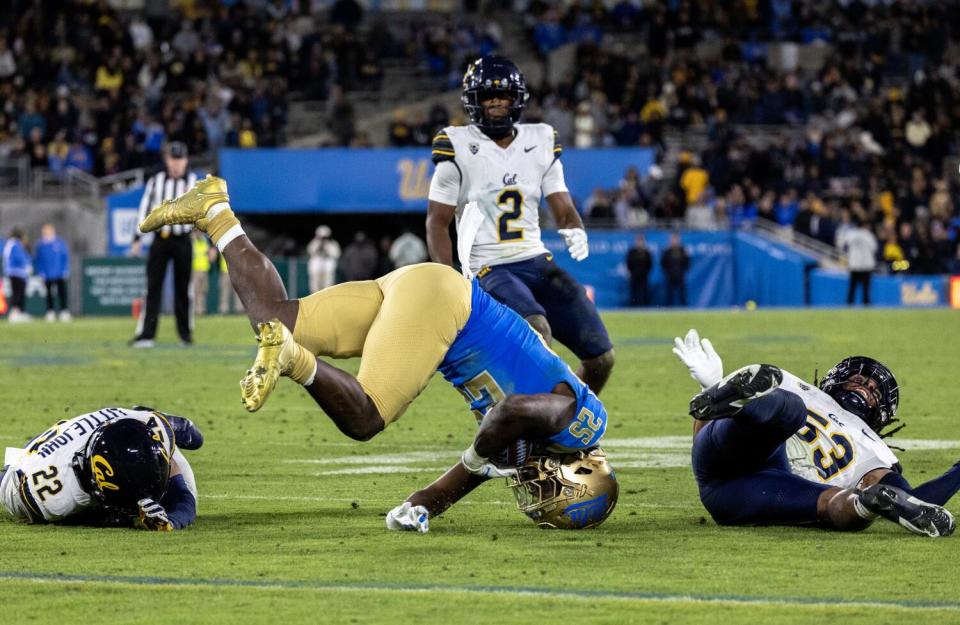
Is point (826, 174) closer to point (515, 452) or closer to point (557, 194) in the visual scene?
point (557, 194)

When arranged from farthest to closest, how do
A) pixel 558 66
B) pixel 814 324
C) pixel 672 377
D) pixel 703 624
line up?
pixel 558 66 < pixel 814 324 < pixel 672 377 < pixel 703 624

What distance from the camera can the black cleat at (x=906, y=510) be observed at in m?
5.89

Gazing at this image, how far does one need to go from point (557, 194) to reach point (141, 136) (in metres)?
22.6

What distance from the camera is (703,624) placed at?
449cm

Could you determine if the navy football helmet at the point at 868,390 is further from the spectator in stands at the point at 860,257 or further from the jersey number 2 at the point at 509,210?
the spectator in stands at the point at 860,257

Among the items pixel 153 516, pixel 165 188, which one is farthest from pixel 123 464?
pixel 165 188

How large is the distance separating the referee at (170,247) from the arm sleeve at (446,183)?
7.54 meters

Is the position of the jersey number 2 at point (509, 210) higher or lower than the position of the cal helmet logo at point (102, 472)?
higher

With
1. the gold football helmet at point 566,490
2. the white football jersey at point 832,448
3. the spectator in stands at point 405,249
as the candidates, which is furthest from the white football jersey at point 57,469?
the spectator in stands at point 405,249

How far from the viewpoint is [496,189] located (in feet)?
31.0

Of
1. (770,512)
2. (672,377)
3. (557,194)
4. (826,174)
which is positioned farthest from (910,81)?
(770,512)

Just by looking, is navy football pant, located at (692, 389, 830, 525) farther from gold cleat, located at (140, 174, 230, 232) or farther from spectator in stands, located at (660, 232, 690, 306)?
spectator in stands, located at (660, 232, 690, 306)

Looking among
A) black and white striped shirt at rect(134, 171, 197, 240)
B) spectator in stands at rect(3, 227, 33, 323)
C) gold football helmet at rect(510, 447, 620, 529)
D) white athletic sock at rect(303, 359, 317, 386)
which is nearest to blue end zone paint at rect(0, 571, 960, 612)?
white athletic sock at rect(303, 359, 317, 386)

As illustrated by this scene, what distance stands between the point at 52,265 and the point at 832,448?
2270 centimetres
